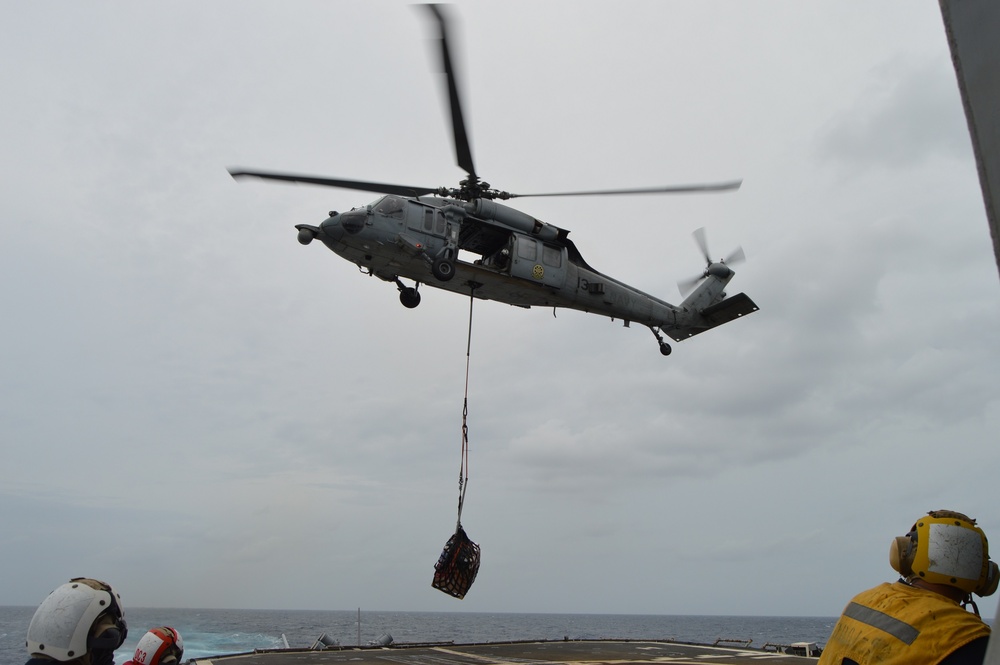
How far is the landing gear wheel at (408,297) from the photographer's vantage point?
648 inches

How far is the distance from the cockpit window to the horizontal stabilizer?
26.8 feet

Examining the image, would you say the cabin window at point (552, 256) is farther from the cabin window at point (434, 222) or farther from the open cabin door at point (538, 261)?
the cabin window at point (434, 222)

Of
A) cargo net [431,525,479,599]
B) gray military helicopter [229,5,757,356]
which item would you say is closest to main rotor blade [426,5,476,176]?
gray military helicopter [229,5,757,356]

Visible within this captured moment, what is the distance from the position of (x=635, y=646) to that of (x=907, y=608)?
21658mm

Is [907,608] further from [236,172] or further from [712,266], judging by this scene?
[712,266]

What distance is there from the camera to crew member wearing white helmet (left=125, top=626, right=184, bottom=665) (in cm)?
398

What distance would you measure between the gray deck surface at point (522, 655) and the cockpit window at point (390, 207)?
32.7 ft

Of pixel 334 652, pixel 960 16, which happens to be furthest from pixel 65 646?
pixel 334 652

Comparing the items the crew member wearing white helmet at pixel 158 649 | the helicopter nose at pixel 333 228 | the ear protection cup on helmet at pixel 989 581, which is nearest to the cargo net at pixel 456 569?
the crew member wearing white helmet at pixel 158 649

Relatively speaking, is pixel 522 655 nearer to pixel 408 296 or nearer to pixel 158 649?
pixel 408 296

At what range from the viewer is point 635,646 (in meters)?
22.2

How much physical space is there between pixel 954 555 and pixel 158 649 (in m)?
3.84

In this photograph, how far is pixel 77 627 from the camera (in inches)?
131

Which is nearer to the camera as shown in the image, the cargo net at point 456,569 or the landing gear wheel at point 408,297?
the cargo net at point 456,569
